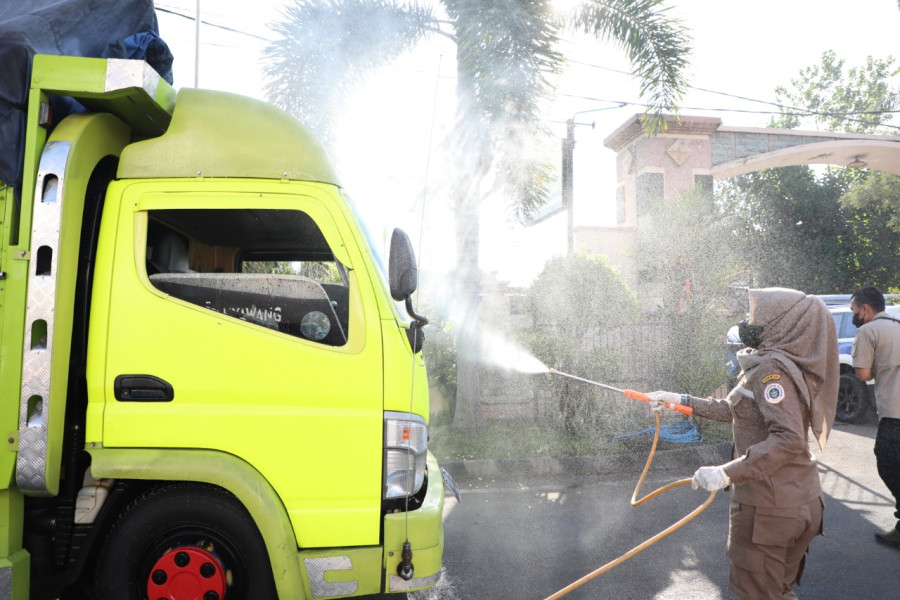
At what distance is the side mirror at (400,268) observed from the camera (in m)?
2.84

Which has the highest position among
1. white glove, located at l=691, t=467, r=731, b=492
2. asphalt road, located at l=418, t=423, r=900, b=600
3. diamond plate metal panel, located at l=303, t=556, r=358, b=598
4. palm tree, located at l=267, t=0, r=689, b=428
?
palm tree, located at l=267, t=0, r=689, b=428

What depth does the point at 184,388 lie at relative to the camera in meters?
2.75

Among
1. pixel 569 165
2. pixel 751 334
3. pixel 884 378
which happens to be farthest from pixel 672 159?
pixel 751 334

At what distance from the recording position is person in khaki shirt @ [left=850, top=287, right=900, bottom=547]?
14.8 feet

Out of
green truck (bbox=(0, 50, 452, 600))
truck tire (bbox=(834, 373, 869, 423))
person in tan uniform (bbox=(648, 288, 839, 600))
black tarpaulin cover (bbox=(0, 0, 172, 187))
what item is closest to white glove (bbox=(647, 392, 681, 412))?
person in tan uniform (bbox=(648, 288, 839, 600))

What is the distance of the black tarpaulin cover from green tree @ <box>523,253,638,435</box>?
5786 millimetres

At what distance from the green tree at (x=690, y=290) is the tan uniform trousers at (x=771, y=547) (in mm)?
5606

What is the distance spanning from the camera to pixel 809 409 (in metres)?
2.85

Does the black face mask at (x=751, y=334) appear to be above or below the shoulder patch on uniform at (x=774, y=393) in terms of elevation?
above

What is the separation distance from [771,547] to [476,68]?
6473 millimetres

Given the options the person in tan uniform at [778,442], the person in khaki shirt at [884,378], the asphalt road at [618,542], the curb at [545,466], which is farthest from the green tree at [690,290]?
the person in tan uniform at [778,442]

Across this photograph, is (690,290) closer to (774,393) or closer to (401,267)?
(774,393)

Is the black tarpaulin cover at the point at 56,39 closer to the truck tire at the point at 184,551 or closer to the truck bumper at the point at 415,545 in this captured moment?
the truck tire at the point at 184,551

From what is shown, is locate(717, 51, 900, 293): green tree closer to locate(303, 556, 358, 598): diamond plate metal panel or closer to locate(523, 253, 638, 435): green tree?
locate(523, 253, 638, 435): green tree
